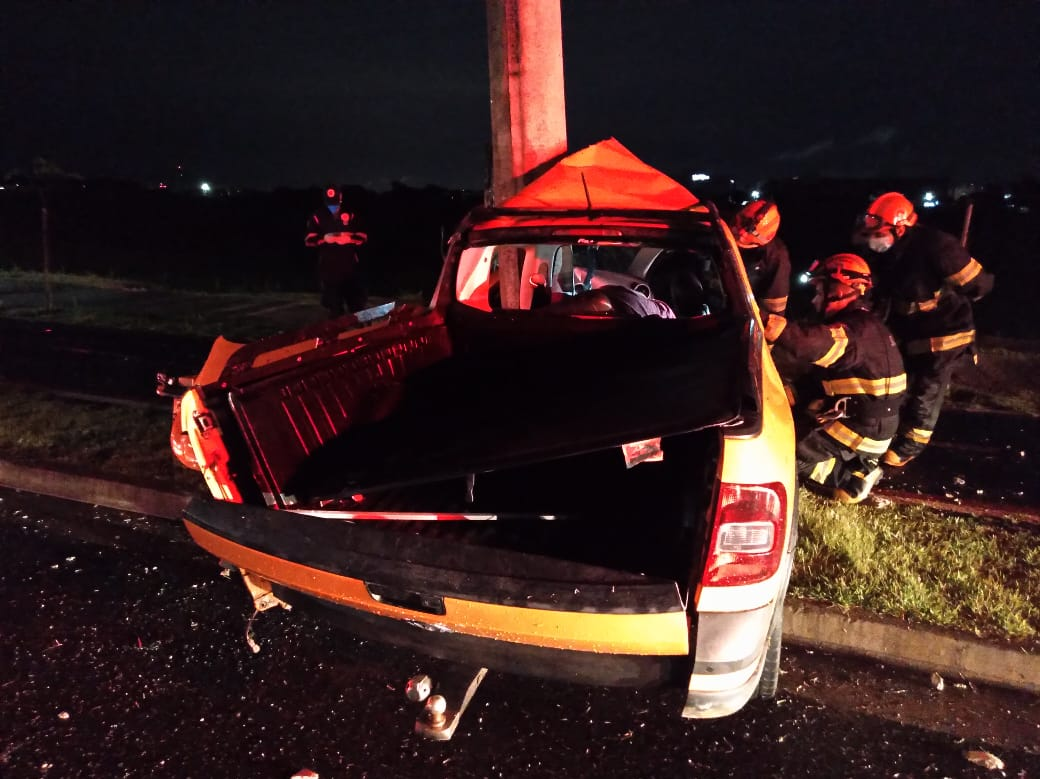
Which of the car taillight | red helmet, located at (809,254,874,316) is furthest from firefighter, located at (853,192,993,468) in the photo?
the car taillight

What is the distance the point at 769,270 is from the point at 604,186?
1.80 meters

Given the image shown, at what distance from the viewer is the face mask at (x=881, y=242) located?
4641mm

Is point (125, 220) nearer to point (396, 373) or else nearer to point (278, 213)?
point (278, 213)

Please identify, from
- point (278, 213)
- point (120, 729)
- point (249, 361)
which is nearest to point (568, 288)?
point (249, 361)

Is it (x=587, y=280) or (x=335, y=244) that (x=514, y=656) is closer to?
(x=587, y=280)

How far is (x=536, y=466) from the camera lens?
3635 millimetres

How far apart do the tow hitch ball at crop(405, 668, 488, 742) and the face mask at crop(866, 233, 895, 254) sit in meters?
3.63

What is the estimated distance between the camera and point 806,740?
2.69 meters

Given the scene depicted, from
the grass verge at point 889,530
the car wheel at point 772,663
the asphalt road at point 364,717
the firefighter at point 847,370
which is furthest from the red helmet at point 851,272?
the car wheel at point 772,663

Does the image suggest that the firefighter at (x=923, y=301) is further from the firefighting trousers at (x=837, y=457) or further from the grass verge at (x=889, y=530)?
the grass verge at (x=889, y=530)

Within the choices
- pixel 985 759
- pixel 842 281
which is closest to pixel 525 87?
pixel 842 281

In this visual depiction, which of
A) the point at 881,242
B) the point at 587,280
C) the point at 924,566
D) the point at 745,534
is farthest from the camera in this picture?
the point at 587,280

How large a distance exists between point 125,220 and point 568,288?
3956 centimetres

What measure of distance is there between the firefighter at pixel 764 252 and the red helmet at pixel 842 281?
92 centimetres
